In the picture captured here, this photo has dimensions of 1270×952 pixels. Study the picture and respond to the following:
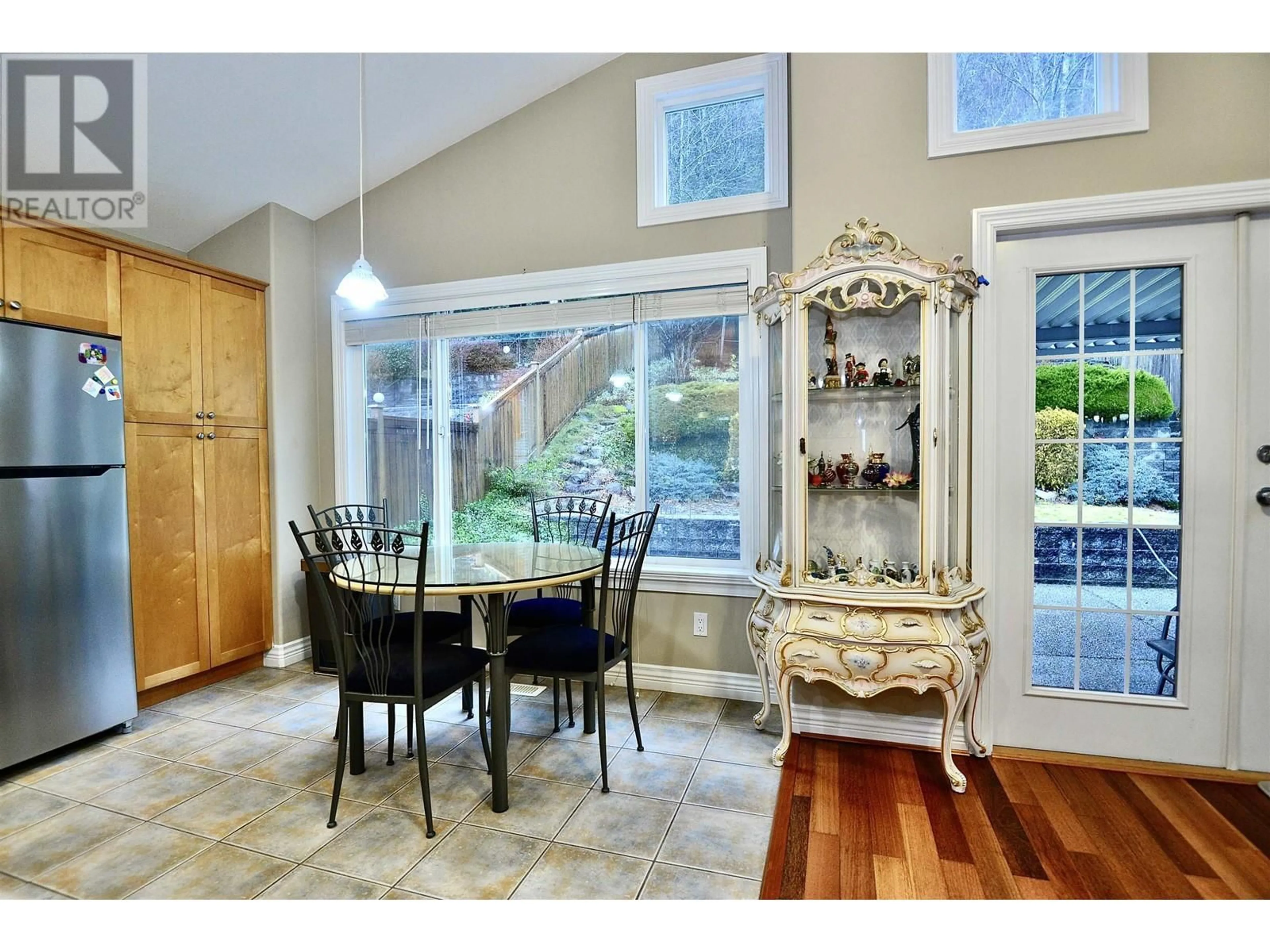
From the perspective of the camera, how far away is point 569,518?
3.38m

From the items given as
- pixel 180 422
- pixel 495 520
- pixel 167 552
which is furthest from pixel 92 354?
pixel 495 520

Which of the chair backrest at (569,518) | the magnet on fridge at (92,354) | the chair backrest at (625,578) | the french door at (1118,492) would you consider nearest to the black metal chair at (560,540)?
the chair backrest at (569,518)

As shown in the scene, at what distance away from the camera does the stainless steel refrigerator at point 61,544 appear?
2.30m

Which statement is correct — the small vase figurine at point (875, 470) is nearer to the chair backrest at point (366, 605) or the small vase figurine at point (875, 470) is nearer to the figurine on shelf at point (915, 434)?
the figurine on shelf at point (915, 434)

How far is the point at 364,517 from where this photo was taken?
12.7 ft

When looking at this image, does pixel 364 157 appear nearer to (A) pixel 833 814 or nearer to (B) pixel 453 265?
(B) pixel 453 265

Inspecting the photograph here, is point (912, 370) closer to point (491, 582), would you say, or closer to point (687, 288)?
point (687, 288)

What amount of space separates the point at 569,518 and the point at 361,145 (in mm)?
2224
